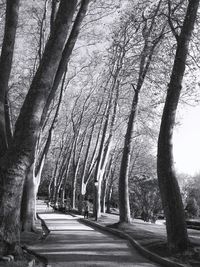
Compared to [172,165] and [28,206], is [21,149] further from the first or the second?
[28,206]

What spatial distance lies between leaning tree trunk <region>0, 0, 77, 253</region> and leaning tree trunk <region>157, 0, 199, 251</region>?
3.97 meters

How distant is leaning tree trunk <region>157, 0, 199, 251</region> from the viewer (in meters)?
10.5

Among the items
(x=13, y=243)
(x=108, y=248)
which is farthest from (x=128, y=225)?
(x=13, y=243)

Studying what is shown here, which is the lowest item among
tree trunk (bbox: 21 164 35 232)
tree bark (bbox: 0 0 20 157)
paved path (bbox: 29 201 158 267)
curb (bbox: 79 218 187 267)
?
paved path (bbox: 29 201 158 267)

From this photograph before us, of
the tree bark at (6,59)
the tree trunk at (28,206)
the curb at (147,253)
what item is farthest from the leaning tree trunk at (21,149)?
the tree trunk at (28,206)

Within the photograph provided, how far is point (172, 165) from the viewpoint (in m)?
11.0

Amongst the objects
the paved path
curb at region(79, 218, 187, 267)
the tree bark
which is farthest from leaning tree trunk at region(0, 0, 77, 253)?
curb at region(79, 218, 187, 267)

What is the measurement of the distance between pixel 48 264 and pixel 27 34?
14.0 metres

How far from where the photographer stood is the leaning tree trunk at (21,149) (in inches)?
329

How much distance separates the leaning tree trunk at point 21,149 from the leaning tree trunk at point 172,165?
3970 mm

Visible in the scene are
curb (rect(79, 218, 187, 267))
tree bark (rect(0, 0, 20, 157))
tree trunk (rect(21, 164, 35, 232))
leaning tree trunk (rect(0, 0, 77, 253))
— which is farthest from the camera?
tree trunk (rect(21, 164, 35, 232))

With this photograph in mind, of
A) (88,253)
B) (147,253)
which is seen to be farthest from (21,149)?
(147,253)

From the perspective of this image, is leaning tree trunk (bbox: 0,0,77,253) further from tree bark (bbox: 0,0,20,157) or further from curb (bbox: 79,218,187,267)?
curb (bbox: 79,218,187,267)

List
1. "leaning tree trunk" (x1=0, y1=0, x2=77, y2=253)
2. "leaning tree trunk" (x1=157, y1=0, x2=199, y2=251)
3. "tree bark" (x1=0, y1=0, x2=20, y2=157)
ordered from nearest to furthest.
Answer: "leaning tree trunk" (x1=0, y1=0, x2=77, y2=253) → "tree bark" (x1=0, y1=0, x2=20, y2=157) → "leaning tree trunk" (x1=157, y1=0, x2=199, y2=251)
